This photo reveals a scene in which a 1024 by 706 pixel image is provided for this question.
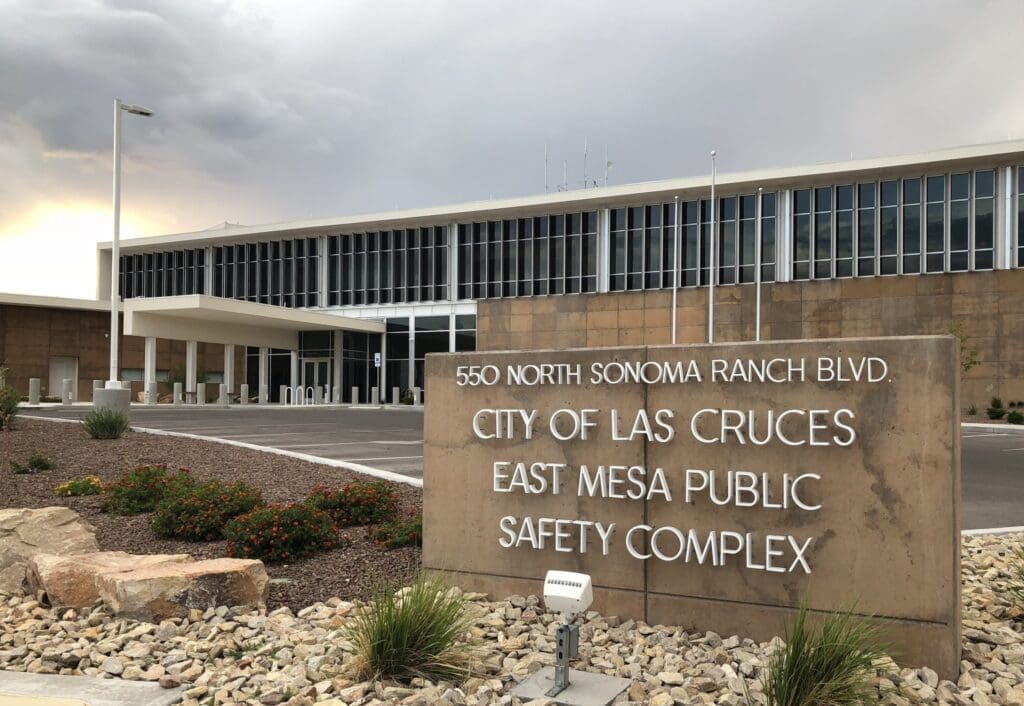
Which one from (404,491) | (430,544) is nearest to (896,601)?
(430,544)

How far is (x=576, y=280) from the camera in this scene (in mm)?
47281

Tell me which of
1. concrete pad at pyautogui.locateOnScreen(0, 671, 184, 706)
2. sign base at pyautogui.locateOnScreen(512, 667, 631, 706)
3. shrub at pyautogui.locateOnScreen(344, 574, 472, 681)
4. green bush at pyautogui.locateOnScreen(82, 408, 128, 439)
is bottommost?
concrete pad at pyautogui.locateOnScreen(0, 671, 184, 706)

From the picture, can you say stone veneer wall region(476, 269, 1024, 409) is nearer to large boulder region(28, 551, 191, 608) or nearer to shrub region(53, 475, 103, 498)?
shrub region(53, 475, 103, 498)

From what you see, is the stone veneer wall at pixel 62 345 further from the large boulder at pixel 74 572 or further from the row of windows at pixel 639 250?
the large boulder at pixel 74 572

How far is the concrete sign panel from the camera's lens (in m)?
4.95

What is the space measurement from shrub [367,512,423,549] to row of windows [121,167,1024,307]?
35.4 meters

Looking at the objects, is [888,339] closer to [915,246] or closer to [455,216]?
[915,246]

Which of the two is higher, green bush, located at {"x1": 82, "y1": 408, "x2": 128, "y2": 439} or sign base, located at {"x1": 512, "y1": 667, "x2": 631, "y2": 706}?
green bush, located at {"x1": 82, "y1": 408, "x2": 128, "y2": 439}

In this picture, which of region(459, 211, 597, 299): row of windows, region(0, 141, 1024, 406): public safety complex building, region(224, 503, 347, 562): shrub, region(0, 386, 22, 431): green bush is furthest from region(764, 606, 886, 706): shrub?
region(459, 211, 597, 299): row of windows

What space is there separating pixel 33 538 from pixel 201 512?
1408 mm

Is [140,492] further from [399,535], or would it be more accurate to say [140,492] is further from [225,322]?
[225,322]

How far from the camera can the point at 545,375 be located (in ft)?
20.0

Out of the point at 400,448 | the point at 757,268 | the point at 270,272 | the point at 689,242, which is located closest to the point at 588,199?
the point at 689,242

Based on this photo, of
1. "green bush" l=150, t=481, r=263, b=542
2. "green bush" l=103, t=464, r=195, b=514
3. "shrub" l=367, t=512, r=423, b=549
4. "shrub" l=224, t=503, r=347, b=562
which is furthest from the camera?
"green bush" l=103, t=464, r=195, b=514
